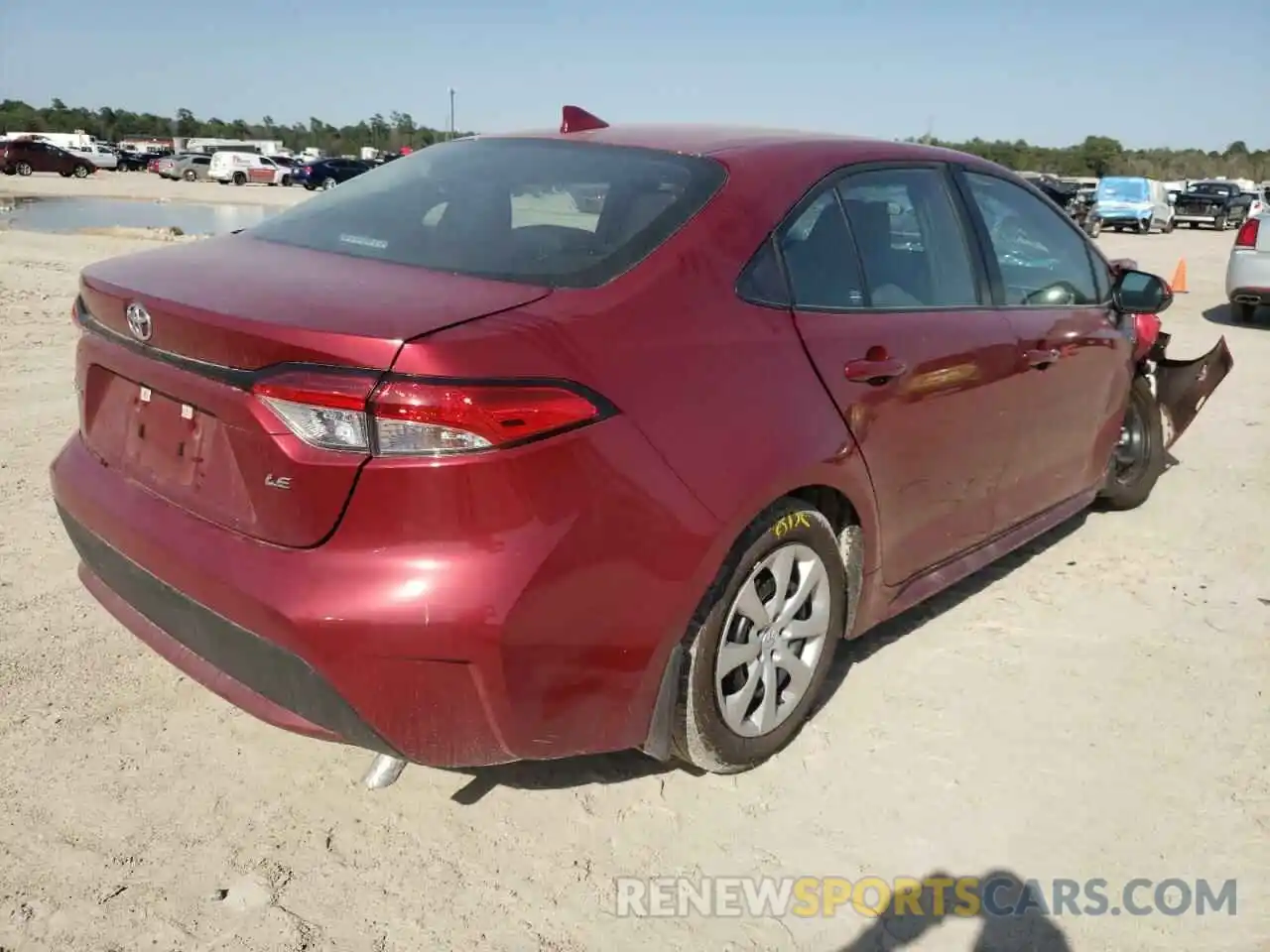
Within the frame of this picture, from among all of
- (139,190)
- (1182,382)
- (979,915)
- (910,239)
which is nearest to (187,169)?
(139,190)

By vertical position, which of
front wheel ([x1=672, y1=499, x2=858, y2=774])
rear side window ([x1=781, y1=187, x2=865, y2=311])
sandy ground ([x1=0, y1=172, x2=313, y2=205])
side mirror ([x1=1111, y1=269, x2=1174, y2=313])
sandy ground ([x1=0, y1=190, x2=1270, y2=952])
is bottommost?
sandy ground ([x1=0, y1=172, x2=313, y2=205])

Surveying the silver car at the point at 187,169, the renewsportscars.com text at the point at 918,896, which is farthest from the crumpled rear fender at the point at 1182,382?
the silver car at the point at 187,169

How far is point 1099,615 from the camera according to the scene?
4098 millimetres

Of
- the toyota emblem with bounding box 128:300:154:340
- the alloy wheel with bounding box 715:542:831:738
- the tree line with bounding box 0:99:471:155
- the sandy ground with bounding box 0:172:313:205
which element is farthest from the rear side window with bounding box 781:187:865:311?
the tree line with bounding box 0:99:471:155

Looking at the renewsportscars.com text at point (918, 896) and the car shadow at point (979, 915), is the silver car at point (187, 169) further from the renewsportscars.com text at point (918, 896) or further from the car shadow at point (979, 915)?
the car shadow at point (979, 915)

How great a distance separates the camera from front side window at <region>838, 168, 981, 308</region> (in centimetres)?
318

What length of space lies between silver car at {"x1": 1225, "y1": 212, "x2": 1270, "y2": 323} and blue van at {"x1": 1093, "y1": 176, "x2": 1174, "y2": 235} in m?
21.0

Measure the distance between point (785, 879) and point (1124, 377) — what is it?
3.06m

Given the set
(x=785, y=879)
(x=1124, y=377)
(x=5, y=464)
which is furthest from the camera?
(x=5, y=464)

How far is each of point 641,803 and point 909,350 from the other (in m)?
1.50

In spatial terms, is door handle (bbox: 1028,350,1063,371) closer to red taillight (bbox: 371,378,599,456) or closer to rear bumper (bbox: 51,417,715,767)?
rear bumper (bbox: 51,417,715,767)

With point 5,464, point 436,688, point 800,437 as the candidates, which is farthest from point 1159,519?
point 5,464

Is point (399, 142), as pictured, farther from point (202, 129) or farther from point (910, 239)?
point (910, 239)

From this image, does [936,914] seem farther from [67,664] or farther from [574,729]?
[67,664]
